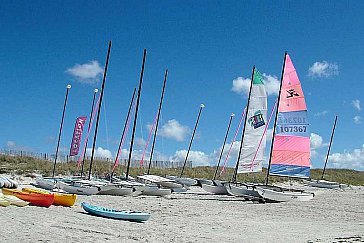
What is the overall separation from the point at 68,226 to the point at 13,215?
2.07m

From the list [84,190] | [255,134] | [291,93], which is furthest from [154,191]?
[291,93]

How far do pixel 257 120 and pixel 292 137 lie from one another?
291cm

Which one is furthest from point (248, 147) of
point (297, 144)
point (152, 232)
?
point (152, 232)

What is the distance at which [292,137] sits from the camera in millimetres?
25250

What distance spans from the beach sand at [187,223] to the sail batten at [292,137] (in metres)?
2.34

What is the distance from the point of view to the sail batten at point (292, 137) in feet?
82.4

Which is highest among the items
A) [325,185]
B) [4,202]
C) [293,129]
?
[293,129]

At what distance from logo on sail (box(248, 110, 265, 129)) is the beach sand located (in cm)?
551

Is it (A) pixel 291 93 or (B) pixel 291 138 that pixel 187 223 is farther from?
(A) pixel 291 93

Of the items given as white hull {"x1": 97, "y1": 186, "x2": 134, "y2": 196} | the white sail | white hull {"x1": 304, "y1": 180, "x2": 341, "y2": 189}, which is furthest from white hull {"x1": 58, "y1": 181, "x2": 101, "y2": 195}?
white hull {"x1": 304, "y1": 180, "x2": 341, "y2": 189}

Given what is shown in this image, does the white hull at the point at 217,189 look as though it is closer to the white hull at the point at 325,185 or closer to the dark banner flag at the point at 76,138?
the dark banner flag at the point at 76,138

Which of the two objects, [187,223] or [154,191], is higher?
[154,191]

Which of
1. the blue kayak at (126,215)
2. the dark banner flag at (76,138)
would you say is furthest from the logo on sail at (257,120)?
the blue kayak at (126,215)

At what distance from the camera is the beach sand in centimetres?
1167
